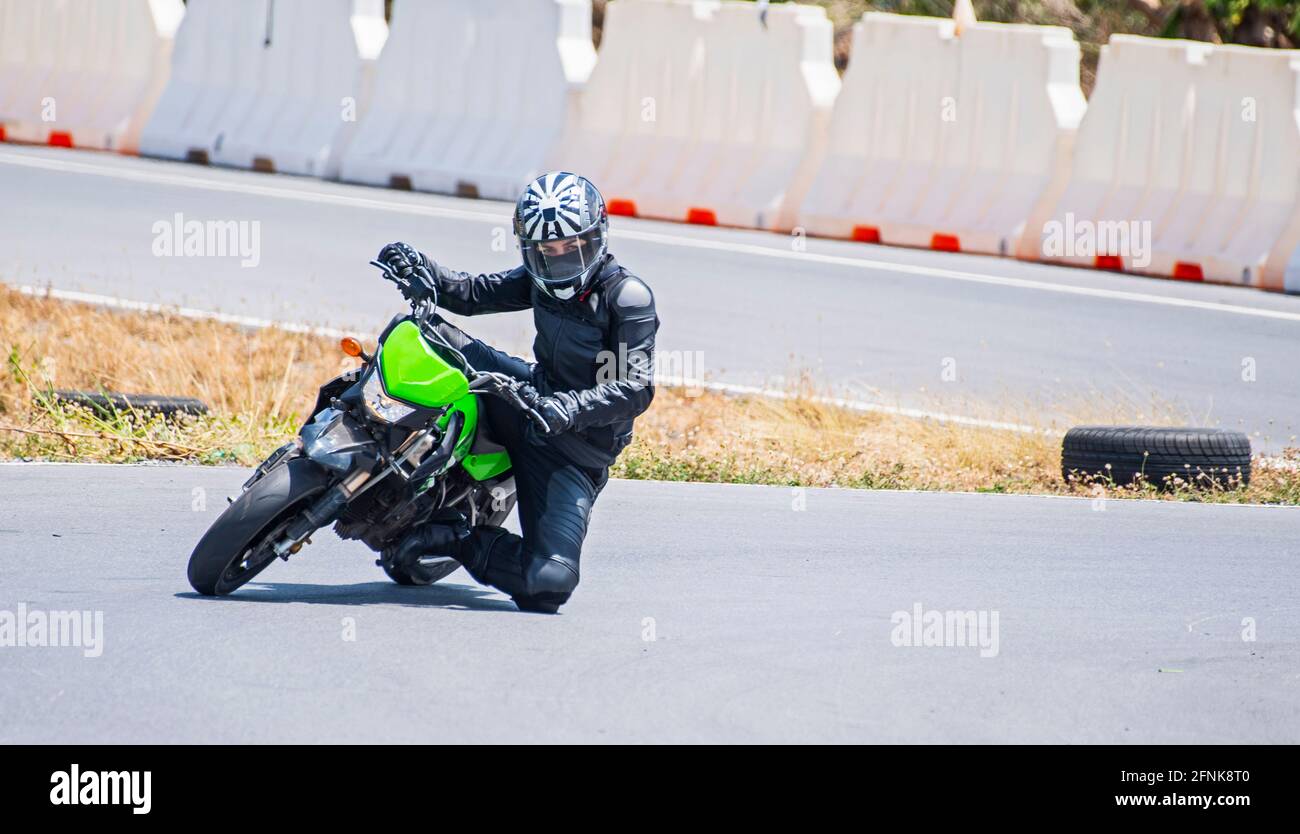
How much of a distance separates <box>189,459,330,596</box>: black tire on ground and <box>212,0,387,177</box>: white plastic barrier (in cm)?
1257

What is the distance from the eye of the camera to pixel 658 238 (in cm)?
1589

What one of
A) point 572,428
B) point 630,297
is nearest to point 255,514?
point 572,428

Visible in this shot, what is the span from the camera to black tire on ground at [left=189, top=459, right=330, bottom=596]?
5742 mm

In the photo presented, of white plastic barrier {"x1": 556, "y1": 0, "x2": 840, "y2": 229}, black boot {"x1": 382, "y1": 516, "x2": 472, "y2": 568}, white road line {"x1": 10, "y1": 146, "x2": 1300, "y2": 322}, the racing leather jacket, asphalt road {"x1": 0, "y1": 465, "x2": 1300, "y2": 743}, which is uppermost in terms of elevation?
white plastic barrier {"x1": 556, "y1": 0, "x2": 840, "y2": 229}

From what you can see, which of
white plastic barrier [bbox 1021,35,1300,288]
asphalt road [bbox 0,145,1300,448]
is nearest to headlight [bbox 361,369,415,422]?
asphalt road [bbox 0,145,1300,448]

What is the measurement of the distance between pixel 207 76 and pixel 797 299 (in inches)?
325

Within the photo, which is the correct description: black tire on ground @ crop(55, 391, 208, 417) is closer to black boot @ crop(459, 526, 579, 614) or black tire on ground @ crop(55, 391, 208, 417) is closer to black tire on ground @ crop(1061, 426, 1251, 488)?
black boot @ crop(459, 526, 579, 614)

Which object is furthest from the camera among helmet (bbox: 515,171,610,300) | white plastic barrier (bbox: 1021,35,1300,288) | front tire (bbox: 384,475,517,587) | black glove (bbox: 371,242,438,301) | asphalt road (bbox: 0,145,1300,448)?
white plastic barrier (bbox: 1021,35,1300,288)

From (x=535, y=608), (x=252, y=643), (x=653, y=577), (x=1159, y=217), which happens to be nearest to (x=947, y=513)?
(x=653, y=577)

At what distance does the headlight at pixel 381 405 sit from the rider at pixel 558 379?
40 centimetres

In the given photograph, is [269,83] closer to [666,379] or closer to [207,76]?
[207,76]

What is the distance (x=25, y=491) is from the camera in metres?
8.04

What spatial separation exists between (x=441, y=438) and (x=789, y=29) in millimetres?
11538

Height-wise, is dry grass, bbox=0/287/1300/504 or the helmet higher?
the helmet
